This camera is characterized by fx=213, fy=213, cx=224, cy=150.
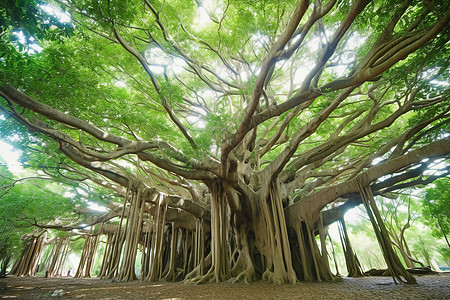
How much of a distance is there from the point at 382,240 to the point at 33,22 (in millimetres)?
5146

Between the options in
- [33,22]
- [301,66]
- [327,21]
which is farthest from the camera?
[301,66]

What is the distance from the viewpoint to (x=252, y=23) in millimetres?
4277

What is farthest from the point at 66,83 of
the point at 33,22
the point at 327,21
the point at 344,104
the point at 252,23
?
the point at 344,104

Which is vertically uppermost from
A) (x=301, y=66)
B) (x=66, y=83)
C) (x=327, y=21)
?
(x=301, y=66)

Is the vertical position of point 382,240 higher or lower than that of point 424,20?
lower

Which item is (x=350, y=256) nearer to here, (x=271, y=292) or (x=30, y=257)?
(x=271, y=292)

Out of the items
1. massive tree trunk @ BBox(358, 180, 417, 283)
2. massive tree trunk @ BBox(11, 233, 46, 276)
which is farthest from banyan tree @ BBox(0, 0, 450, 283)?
massive tree trunk @ BBox(11, 233, 46, 276)

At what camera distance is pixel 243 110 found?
470 cm

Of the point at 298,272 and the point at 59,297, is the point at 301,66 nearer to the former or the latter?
the point at 298,272

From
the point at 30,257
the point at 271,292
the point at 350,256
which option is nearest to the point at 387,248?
the point at 350,256

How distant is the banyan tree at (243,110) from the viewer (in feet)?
9.39

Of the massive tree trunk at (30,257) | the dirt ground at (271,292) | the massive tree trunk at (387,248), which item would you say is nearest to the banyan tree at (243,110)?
the massive tree trunk at (387,248)

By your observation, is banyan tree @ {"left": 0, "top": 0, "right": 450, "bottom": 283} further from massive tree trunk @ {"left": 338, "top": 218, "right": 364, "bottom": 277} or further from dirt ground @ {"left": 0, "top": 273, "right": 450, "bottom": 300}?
dirt ground @ {"left": 0, "top": 273, "right": 450, "bottom": 300}

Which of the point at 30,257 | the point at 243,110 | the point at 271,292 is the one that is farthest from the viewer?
the point at 30,257
